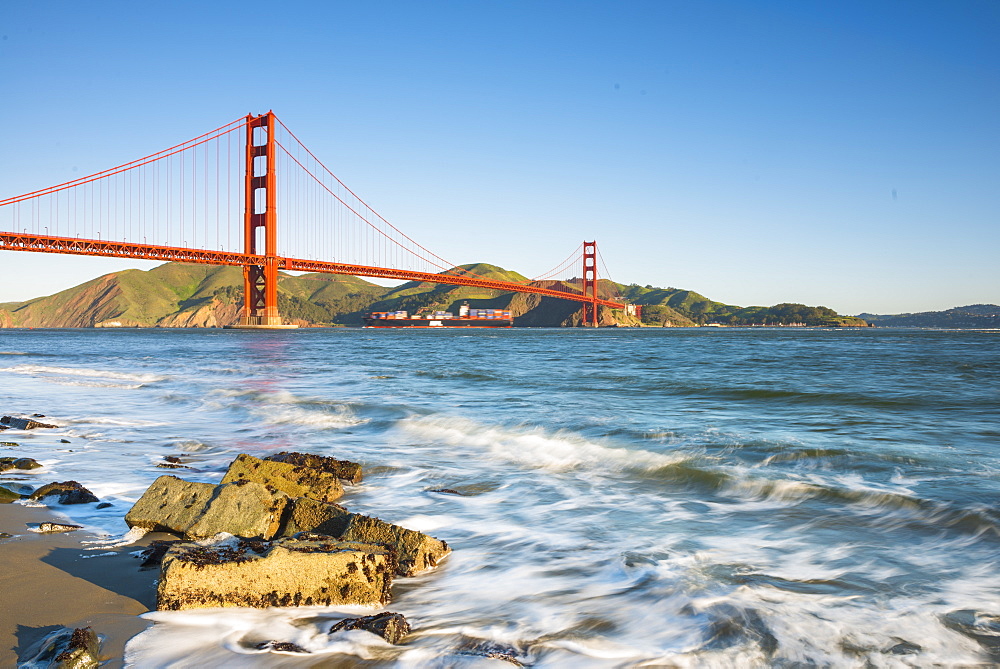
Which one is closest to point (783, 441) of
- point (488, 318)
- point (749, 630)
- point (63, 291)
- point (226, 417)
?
point (749, 630)

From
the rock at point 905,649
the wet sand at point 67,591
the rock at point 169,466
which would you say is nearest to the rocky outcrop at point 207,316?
the rock at point 169,466

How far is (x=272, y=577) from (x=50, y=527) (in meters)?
2.03

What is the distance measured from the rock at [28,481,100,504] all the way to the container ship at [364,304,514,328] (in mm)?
112921

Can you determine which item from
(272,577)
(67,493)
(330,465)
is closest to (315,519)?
(272,577)

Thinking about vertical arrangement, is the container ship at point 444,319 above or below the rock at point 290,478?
above

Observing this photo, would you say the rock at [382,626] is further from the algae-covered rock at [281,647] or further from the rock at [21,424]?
the rock at [21,424]

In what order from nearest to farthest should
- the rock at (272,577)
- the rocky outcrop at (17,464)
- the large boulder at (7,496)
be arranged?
the rock at (272,577) < the large boulder at (7,496) < the rocky outcrop at (17,464)

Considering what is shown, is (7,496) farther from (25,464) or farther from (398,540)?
(398,540)

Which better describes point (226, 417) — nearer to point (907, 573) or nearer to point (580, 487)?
point (580, 487)

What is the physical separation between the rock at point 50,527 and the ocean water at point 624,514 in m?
0.19

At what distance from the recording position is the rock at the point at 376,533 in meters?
3.74

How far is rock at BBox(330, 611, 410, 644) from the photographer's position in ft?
Answer: 9.36

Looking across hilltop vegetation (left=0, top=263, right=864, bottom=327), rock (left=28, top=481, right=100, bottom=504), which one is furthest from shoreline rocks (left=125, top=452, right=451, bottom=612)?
hilltop vegetation (left=0, top=263, right=864, bottom=327)

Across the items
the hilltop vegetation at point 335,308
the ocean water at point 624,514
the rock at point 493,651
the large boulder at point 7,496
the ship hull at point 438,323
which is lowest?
the ocean water at point 624,514
